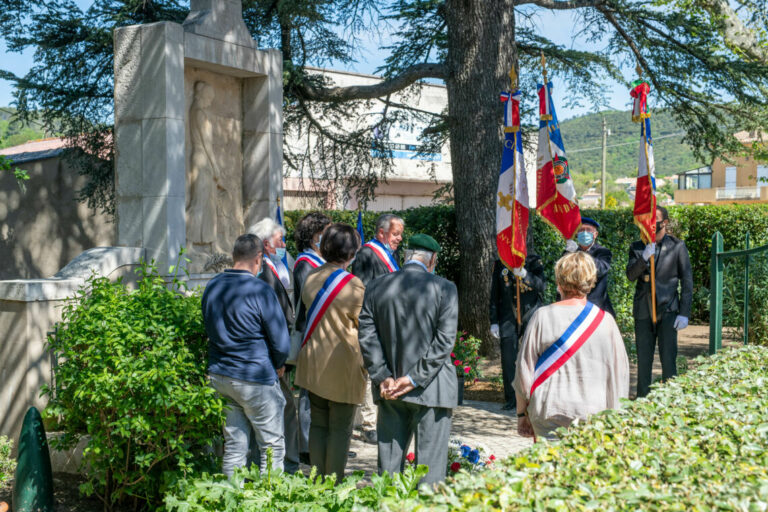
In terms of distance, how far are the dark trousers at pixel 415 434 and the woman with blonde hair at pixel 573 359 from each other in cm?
62

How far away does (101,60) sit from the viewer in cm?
1266

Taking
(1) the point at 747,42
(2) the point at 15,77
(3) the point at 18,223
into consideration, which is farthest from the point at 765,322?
(3) the point at 18,223

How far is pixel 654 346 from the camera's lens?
7.48m

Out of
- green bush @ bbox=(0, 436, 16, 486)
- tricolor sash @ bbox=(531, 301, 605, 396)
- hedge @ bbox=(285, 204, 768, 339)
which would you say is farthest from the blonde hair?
hedge @ bbox=(285, 204, 768, 339)

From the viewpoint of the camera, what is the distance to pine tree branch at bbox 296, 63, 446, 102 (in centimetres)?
1160

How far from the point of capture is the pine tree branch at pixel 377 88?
38.1ft

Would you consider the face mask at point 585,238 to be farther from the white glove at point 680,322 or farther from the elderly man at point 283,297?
the elderly man at point 283,297

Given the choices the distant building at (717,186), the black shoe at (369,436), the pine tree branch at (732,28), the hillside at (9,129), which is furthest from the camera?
the distant building at (717,186)

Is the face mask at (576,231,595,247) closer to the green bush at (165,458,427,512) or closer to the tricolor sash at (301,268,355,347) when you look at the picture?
the tricolor sash at (301,268,355,347)

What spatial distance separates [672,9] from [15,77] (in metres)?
11.1

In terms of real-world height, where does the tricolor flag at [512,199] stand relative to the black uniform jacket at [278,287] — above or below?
above

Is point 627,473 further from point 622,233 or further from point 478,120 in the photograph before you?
point 622,233

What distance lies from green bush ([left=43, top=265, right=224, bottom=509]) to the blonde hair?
218 cm

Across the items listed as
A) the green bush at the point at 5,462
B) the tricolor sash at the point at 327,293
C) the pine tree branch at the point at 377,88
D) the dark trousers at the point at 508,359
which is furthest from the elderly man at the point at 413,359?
the pine tree branch at the point at 377,88
